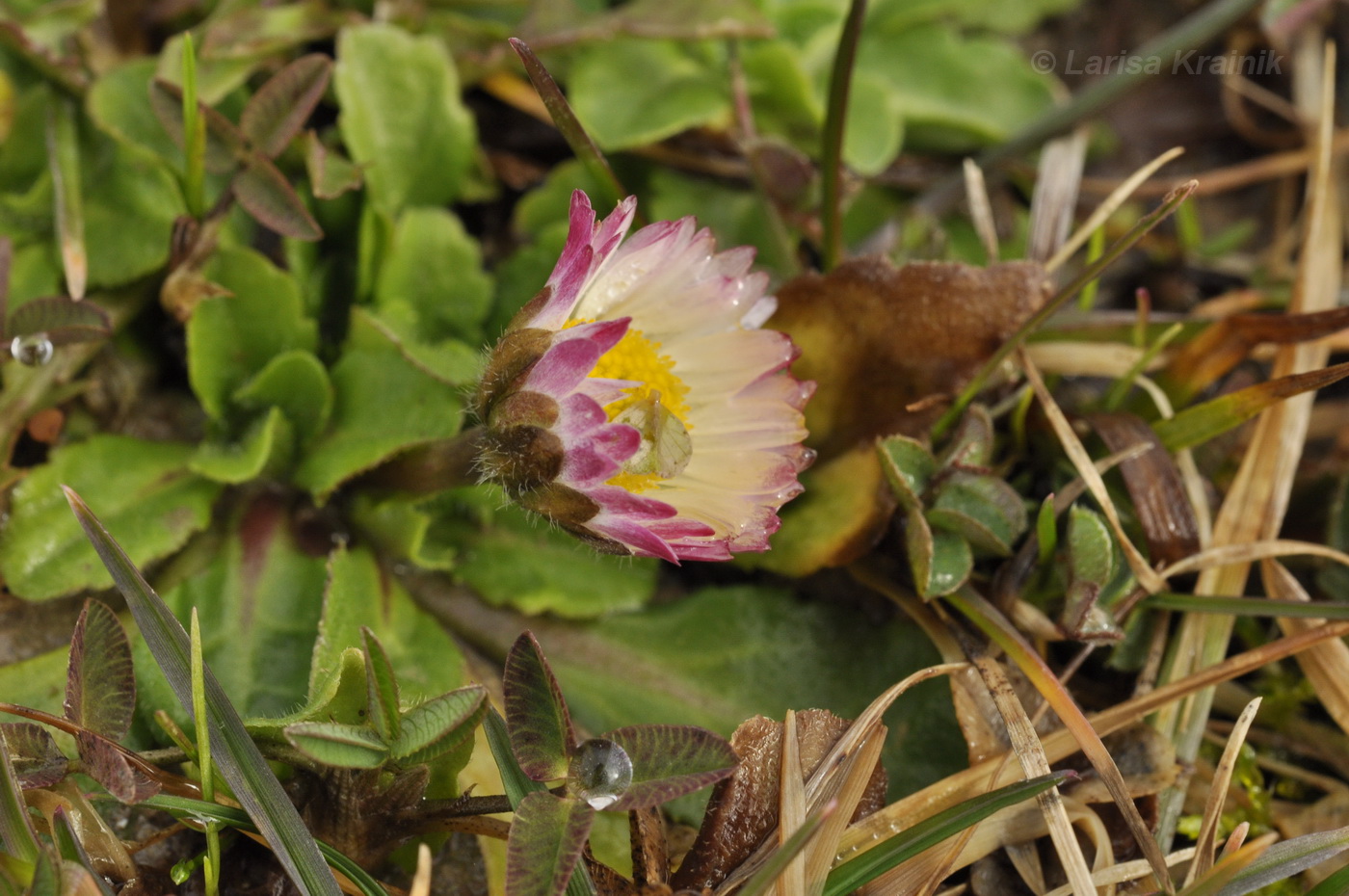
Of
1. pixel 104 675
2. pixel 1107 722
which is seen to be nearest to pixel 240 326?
pixel 104 675

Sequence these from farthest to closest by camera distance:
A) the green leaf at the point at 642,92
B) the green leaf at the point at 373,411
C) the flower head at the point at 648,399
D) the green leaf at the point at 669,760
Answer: the green leaf at the point at 642,92
the green leaf at the point at 373,411
the flower head at the point at 648,399
the green leaf at the point at 669,760

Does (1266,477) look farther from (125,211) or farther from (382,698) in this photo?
(125,211)

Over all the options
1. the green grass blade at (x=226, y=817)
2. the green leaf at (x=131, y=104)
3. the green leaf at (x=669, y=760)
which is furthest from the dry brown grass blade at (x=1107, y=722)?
the green leaf at (x=131, y=104)

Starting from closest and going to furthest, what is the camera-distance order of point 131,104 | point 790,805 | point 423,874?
point 423,874 < point 790,805 < point 131,104

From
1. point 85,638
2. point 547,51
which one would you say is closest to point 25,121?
point 547,51

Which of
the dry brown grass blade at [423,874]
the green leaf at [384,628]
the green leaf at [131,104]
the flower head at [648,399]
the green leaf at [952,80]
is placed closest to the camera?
the dry brown grass blade at [423,874]

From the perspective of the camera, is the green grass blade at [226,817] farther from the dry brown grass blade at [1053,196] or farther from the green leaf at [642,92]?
the dry brown grass blade at [1053,196]

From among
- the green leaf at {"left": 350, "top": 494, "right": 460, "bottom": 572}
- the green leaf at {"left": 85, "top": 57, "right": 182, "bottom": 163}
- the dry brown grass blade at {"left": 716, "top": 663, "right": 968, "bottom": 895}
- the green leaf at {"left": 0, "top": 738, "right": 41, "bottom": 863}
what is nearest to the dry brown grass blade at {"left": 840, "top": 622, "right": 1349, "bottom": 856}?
the dry brown grass blade at {"left": 716, "top": 663, "right": 968, "bottom": 895}
